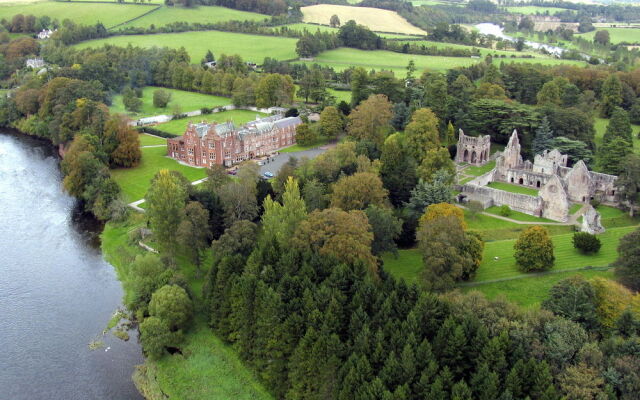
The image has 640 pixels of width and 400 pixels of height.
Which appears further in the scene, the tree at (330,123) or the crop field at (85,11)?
the crop field at (85,11)

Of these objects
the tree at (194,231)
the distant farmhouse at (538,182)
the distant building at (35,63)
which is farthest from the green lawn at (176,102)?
→ the tree at (194,231)

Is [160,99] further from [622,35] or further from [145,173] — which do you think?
[622,35]

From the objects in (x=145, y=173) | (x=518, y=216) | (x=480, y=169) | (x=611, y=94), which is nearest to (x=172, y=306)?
(x=518, y=216)

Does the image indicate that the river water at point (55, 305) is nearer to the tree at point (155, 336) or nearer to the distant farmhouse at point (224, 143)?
the tree at point (155, 336)

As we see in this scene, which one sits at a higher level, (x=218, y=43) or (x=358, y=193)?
(x=218, y=43)

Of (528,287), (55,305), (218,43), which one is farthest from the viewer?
(218,43)

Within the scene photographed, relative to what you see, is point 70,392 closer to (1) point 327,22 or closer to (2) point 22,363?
(2) point 22,363

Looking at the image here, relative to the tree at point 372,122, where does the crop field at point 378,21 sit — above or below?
above
